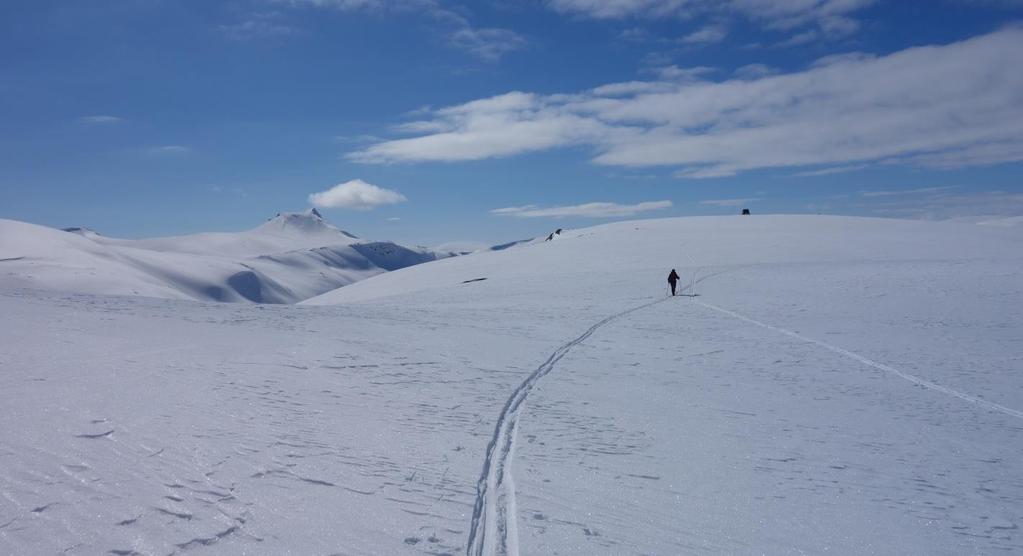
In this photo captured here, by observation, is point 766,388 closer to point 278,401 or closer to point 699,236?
point 278,401

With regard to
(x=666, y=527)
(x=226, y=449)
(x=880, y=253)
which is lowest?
(x=666, y=527)

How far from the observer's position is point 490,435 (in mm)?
8273

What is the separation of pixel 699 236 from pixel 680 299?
30832mm

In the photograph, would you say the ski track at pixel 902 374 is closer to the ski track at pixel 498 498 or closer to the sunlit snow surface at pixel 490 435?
the sunlit snow surface at pixel 490 435

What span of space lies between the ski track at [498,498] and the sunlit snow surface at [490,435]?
0.12 feet

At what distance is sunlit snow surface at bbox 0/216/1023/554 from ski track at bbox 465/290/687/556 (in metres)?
0.04

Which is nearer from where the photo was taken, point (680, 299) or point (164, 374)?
point (164, 374)

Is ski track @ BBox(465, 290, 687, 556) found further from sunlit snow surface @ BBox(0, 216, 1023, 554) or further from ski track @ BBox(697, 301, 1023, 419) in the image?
ski track @ BBox(697, 301, 1023, 419)

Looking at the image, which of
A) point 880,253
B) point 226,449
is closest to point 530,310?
point 226,449

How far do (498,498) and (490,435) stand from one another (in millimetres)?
2193

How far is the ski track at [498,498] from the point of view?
507 centimetres

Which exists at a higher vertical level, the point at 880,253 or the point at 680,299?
the point at 880,253

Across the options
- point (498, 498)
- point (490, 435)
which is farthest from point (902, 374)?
point (498, 498)

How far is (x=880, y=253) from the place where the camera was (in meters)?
44.2
